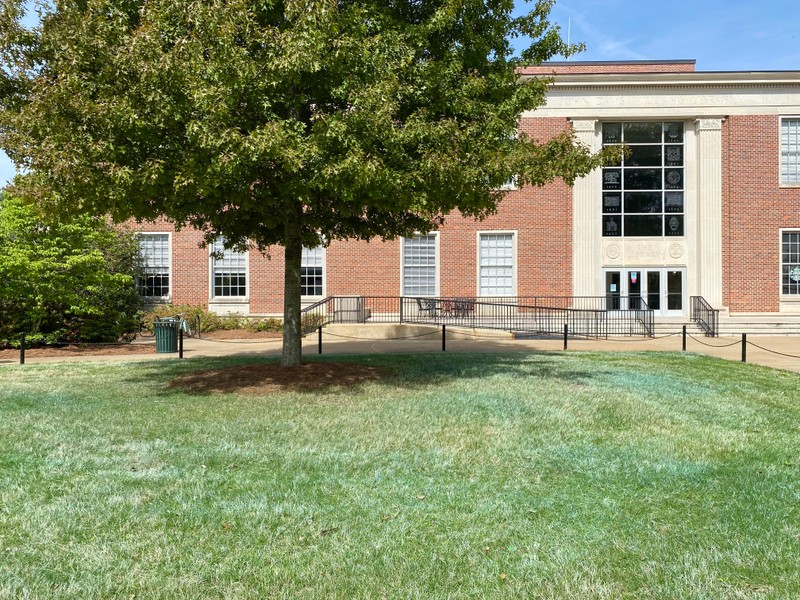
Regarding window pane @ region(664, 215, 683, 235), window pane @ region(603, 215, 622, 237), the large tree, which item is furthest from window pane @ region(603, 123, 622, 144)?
the large tree

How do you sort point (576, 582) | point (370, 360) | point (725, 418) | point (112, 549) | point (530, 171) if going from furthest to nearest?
point (370, 360) < point (530, 171) < point (725, 418) < point (112, 549) < point (576, 582)

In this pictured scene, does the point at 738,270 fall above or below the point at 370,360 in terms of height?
above

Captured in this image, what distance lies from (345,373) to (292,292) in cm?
178

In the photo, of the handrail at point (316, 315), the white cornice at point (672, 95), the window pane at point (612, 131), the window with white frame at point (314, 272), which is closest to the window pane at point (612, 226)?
the window pane at point (612, 131)

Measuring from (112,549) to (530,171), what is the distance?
752 cm

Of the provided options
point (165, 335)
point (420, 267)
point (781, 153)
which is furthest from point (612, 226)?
point (165, 335)

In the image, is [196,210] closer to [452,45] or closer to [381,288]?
[452,45]

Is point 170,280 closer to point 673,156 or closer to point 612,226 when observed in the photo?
point 612,226

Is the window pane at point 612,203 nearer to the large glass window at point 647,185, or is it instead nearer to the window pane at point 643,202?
the large glass window at point 647,185

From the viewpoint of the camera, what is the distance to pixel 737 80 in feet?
83.1

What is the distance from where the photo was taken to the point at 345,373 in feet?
36.7

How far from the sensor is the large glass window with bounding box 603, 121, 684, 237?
86.8 ft

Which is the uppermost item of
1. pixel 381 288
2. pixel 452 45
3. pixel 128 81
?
pixel 452 45

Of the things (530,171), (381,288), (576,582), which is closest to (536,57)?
(530,171)
